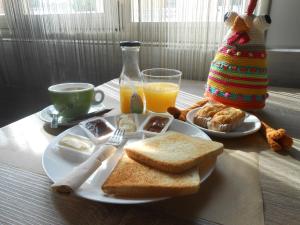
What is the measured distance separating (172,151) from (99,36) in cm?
111

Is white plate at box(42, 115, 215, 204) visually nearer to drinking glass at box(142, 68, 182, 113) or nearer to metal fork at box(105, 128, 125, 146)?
metal fork at box(105, 128, 125, 146)

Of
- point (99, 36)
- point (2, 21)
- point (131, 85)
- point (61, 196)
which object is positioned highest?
point (2, 21)

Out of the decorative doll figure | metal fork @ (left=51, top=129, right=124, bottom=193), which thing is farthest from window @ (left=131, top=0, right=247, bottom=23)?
metal fork @ (left=51, top=129, right=124, bottom=193)

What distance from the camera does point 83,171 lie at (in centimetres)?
40

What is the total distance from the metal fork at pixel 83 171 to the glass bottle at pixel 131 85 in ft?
0.65

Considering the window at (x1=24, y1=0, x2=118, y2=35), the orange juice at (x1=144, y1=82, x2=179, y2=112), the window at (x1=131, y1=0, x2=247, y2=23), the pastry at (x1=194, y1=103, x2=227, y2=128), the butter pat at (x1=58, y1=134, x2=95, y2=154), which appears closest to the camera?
the butter pat at (x1=58, y1=134, x2=95, y2=154)

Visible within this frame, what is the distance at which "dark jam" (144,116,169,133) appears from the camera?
0.61 meters

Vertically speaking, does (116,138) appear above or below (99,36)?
below

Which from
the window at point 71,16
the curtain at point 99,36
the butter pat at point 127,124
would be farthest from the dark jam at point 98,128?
the window at point 71,16

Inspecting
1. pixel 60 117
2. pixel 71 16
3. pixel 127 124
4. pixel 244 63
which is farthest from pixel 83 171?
pixel 71 16

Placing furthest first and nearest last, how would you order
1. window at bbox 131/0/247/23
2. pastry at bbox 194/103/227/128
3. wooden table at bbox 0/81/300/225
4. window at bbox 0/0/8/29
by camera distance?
1. window at bbox 0/0/8/29
2. window at bbox 131/0/247/23
3. pastry at bbox 194/103/227/128
4. wooden table at bbox 0/81/300/225

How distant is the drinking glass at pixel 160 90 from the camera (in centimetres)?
74

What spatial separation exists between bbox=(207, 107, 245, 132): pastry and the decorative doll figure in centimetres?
11

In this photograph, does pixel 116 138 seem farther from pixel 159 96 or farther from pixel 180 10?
pixel 180 10
